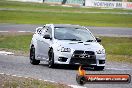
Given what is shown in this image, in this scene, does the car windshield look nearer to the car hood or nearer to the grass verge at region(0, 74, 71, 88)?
the car hood

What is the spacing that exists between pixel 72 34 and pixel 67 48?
50.3 inches

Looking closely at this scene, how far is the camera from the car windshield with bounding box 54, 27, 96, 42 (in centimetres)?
2020

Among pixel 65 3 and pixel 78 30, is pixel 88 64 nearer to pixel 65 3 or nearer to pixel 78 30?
pixel 78 30

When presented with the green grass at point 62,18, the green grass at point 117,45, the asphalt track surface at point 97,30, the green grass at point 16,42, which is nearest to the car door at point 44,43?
the green grass at point 16,42

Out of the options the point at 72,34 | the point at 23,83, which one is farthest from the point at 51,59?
the point at 23,83

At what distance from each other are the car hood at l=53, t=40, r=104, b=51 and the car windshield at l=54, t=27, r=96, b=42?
445 millimetres

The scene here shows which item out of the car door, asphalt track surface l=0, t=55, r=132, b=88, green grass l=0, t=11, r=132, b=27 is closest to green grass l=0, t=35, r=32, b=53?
the car door

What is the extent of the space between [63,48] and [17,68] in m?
1.54

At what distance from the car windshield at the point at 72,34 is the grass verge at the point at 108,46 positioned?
4168 millimetres

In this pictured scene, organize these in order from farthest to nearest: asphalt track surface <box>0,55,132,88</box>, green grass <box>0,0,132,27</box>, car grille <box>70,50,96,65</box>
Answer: green grass <box>0,0,132,27</box> < car grille <box>70,50,96,65</box> < asphalt track surface <box>0,55,132,88</box>

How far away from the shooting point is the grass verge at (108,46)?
87.4ft

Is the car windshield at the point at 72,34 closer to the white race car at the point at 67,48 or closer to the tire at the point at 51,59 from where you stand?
the white race car at the point at 67,48

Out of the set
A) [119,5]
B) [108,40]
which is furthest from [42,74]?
[119,5]

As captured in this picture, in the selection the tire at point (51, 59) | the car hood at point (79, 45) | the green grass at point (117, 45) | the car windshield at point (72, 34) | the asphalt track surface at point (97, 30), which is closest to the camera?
the car hood at point (79, 45)
